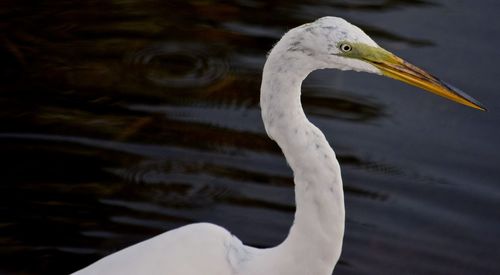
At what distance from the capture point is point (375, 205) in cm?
467

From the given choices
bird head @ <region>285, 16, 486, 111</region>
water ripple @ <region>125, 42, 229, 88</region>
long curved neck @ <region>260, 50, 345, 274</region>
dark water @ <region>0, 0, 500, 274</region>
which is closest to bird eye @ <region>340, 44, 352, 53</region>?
bird head @ <region>285, 16, 486, 111</region>

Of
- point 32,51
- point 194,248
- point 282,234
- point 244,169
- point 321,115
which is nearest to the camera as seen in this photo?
point 194,248

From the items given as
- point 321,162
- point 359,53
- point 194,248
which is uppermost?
point 359,53

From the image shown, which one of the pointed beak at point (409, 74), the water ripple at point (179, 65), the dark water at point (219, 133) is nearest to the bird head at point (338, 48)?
the pointed beak at point (409, 74)

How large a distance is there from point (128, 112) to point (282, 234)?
44.0 inches

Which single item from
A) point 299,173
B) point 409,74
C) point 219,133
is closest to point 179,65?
point 219,133

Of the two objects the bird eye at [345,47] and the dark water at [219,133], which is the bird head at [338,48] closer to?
the bird eye at [345,47]

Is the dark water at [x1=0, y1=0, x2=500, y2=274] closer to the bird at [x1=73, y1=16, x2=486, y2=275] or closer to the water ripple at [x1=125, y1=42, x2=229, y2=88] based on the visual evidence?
the water ripple at [x1=125, y1=42, x2=229, y2=88]

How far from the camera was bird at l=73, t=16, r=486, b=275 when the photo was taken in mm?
2998

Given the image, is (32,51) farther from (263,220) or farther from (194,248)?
(194,248)

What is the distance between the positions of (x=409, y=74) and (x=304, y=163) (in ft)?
1.29

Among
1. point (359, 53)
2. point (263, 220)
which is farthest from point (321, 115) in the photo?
point (359, 53)

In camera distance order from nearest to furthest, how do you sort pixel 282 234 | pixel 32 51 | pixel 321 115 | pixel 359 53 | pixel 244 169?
pixel 359 53 → pixel 282 234 → pixel 244 169 → pixel 321 115 → pixel 32 51

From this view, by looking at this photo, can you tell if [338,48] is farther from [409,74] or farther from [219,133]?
[219,133]
